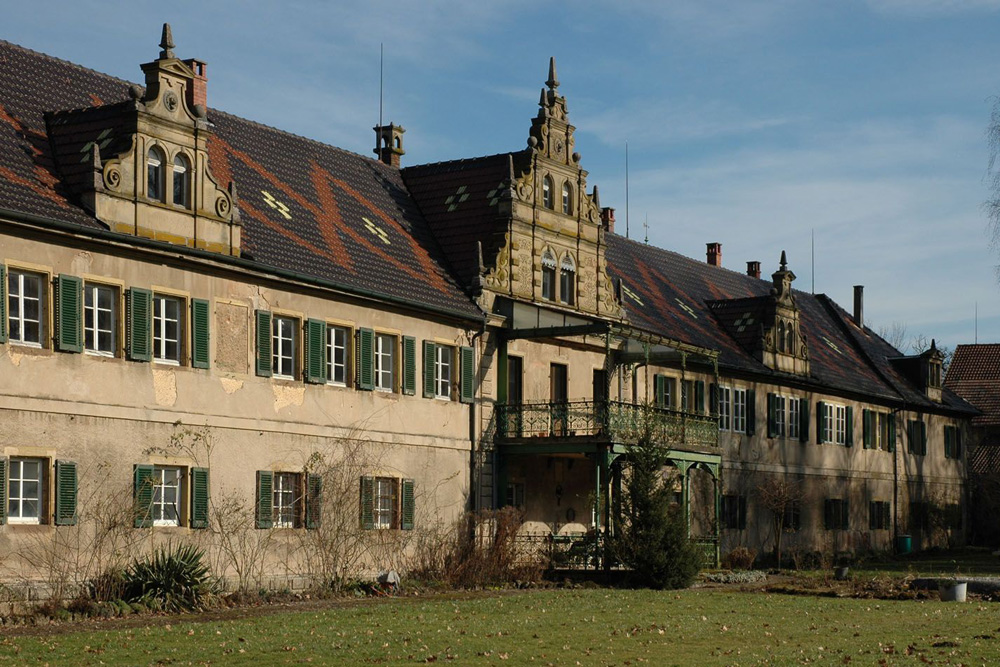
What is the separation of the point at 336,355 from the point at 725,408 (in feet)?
57.9

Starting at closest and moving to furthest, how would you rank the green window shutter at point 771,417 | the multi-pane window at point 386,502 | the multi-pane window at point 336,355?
the multi-pane window at point 336,355 → the multi-pane window at point 386,502 → the green window shutter at point 771,417

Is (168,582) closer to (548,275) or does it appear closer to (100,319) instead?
(100,319)

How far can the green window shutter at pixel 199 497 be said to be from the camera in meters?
27.2

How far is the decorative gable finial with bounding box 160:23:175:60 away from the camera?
28250 millimetres

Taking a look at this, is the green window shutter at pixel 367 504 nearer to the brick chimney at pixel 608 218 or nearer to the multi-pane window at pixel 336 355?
the multi-pane window at pixel 336 355

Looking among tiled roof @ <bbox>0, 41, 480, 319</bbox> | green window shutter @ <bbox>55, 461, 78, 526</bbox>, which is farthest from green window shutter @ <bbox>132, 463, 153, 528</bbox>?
tiled roof @ <bbox>0, 41, 480, 319</bbox>

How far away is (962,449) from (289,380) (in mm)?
40449

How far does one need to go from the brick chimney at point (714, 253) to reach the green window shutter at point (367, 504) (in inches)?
1290

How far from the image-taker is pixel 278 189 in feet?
110

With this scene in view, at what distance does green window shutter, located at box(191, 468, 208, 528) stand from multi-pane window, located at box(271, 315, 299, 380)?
2.85 meters

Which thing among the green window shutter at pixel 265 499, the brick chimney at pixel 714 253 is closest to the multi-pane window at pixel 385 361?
the green window shutter at pixel 265 499

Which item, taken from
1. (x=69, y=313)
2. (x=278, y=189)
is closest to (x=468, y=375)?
(x=278, y=189)

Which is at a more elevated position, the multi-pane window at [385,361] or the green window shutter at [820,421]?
the multi-pane window at [385,361]

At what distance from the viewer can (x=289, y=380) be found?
1174 inches
